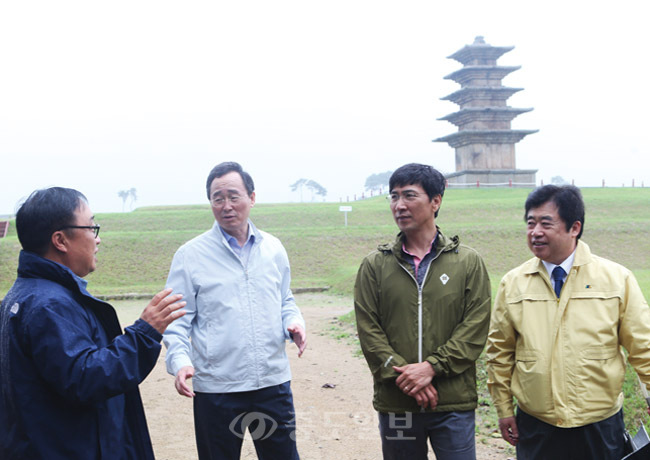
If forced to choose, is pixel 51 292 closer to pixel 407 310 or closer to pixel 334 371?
pixel 407 310

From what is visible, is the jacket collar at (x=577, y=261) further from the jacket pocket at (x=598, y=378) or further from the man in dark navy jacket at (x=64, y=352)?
the man in dark navy jacket at (x=64, y=352)

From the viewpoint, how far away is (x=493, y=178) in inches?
1516

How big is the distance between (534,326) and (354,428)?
2.65 metres

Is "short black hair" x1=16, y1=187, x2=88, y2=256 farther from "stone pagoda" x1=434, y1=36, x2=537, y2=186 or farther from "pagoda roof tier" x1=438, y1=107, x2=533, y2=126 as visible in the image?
"pagoda roof tier" x1=438, y1=107, x2=533, y2=126

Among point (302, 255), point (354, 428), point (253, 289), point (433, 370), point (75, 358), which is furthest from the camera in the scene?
point (302, 255)

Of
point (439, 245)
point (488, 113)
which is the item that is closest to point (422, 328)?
point (439, 245)

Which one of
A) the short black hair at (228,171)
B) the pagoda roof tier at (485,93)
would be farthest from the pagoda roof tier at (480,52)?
the short black hair at (228,171)

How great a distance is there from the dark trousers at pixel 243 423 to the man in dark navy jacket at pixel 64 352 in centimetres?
62

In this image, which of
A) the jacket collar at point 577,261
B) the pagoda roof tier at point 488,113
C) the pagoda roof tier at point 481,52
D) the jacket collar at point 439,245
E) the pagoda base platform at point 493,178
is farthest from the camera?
the pagoda roof tier at point 481,52

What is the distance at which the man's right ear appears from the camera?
231 cm

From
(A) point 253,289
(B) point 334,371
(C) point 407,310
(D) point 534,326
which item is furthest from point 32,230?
(B) point 334,371

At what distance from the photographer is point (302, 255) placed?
62.5 ft

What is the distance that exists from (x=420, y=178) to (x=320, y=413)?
3174 mm

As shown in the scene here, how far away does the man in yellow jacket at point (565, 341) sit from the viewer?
9.00 ft
